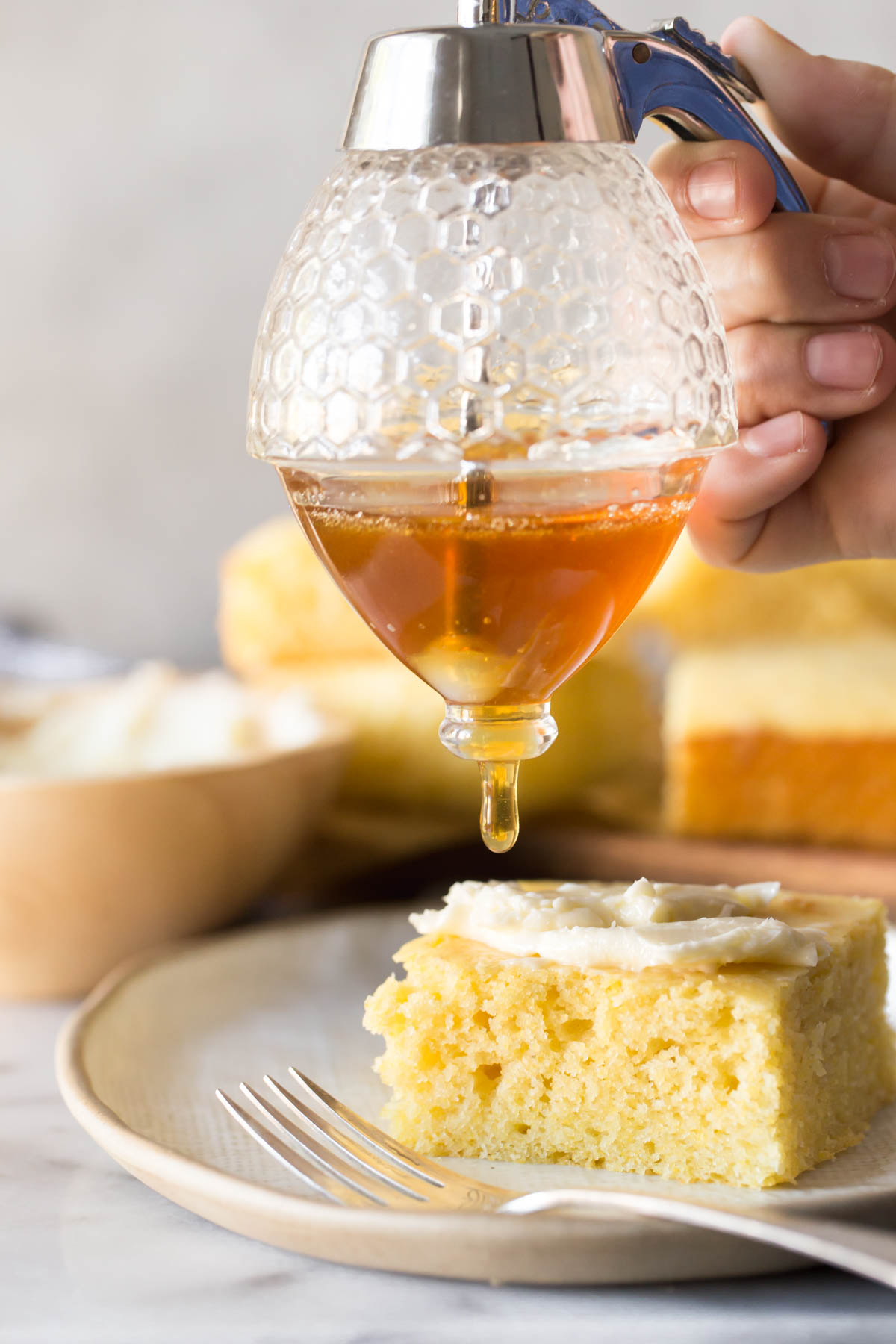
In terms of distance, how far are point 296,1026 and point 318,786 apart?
11.9 inches

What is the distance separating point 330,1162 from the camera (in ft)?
2.83

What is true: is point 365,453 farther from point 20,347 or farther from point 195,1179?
point 20,347

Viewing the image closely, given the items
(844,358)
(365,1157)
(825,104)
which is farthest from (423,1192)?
(825,104)

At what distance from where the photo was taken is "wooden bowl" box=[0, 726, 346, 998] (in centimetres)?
125

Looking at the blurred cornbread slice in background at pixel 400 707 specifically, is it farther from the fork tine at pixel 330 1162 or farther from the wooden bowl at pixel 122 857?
the fork tine at pixel 330 1162

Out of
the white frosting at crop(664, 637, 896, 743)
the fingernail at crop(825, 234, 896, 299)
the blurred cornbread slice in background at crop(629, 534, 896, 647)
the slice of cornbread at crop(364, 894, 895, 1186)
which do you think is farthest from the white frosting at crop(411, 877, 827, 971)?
the blurred cornbread slice in background at crop(629, 534, 896, 647)

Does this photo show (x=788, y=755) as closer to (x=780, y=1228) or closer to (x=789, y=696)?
(x=789, y=696)

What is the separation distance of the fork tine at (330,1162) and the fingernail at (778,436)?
0.54 metres

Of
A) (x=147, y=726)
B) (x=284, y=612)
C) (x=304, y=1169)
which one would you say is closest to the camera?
(x=304, y=1169)

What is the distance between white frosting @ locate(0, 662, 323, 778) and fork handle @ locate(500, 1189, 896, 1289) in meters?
0.83

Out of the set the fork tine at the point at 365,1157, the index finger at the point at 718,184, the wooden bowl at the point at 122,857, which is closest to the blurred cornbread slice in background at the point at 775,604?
the wooden bowl at the point at 122,857

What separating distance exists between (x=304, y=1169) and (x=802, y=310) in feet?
2.08

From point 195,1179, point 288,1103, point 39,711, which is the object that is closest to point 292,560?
point 39,711

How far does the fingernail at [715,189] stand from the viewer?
2.93ft
